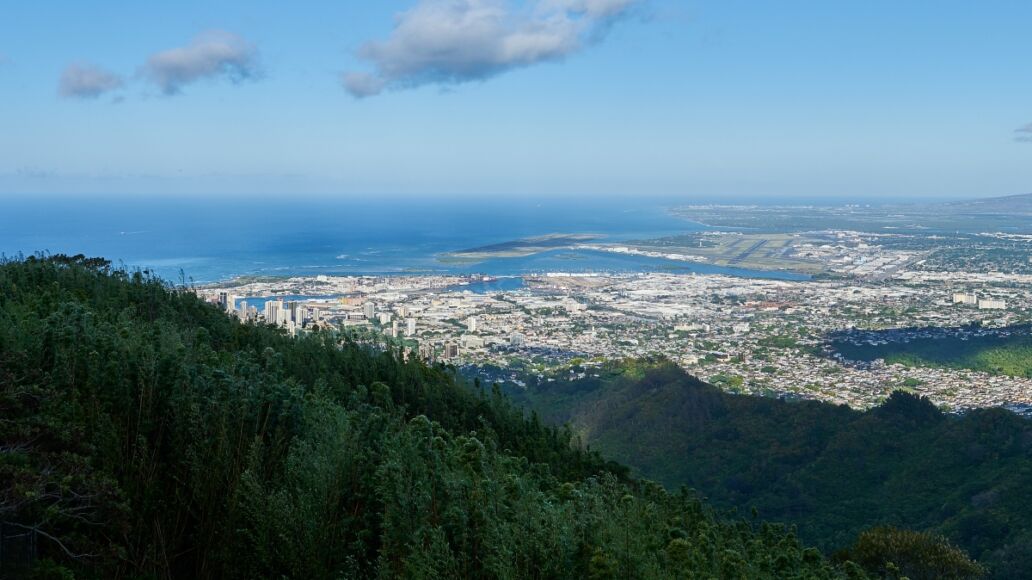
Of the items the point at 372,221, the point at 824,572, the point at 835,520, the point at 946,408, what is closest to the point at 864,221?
the point at 372,221

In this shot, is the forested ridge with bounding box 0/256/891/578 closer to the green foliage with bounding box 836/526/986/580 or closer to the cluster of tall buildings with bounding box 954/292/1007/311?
the green foliage with bounding box 836/526/986/580

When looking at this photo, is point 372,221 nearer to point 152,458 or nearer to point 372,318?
point 372,318

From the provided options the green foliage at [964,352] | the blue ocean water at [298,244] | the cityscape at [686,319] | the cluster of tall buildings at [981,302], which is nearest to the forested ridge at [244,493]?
the cityscape at [686,319]

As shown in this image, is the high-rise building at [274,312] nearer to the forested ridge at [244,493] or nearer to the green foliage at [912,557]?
the forested ridge at [244,493]

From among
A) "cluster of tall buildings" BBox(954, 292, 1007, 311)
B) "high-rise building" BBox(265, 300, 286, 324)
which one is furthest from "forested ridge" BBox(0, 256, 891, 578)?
"cluster of tall buildings" BBox(954, 292, 1007, 311)

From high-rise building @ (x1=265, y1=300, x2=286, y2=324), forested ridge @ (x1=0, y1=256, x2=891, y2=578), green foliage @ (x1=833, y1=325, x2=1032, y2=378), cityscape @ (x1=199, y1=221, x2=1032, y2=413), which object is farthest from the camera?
high-rise building @ (x1=265, y1=300, x2=286, y2=324)

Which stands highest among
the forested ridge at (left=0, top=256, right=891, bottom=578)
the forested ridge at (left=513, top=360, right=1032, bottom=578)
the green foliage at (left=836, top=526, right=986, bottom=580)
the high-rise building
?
the forested ridge at (left=0, top=256, right=891, bottom=578)

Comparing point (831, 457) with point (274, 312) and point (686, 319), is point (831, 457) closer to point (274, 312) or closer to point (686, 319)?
point (686, 319)
